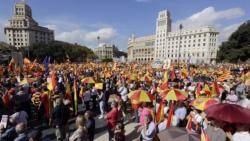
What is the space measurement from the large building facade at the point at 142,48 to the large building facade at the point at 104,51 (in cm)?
1599

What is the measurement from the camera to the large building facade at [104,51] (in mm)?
165750

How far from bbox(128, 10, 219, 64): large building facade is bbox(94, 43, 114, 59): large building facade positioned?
3064 centimetres

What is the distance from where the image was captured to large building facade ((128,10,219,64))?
408ft

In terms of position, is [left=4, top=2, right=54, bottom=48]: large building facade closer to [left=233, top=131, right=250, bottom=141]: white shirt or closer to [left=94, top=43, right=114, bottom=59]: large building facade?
[left=94, top=43, right=114, bottom=59]: large building facade

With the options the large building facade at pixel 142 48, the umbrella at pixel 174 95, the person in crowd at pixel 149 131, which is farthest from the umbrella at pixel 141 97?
the large building facade at pixel 142 48

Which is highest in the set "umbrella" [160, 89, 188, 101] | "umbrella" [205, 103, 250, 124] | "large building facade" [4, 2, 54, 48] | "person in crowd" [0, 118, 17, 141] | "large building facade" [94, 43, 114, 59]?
"large building facade" [4, 2, 54, 48]

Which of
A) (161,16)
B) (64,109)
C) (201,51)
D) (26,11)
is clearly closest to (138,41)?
(161,16)

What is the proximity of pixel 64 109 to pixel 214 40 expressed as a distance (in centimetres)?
12831

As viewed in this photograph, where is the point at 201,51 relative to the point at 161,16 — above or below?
below

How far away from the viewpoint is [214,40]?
125750 mm

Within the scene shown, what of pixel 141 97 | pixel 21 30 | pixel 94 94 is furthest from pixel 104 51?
pixel 141 97

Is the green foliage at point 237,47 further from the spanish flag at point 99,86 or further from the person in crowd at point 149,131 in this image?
the person in crowd at point 149,131

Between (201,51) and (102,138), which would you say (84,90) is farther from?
(201,51)

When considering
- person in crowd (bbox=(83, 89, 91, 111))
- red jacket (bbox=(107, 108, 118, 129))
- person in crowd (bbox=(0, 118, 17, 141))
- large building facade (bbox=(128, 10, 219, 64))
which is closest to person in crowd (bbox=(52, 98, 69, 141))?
red jacket (bbox=(107, 108, 118, 129))
